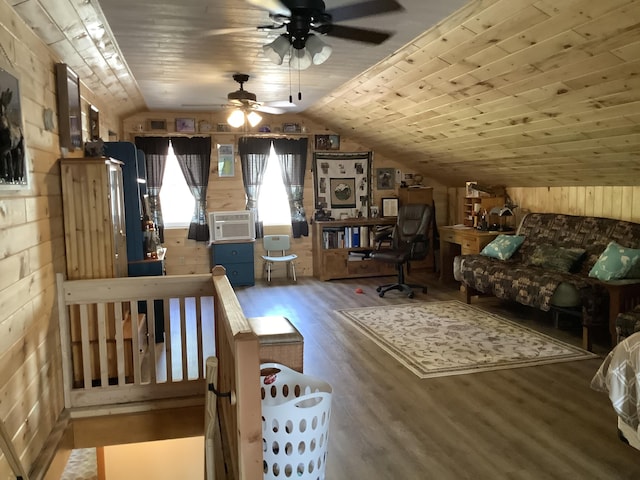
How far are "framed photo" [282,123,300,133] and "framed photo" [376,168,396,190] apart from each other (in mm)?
1279

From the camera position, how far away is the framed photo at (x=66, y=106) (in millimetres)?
3104

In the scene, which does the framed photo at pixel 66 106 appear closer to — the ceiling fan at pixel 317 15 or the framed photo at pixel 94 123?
the framed photo at pixel 94 123

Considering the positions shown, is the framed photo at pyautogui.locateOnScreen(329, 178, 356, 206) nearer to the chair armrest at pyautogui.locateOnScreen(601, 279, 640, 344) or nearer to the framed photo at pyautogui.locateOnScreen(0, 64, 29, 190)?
the chair armrest at pyautogui.locateOnScreen(601, 279, 640, 344)

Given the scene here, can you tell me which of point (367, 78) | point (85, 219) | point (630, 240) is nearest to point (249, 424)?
point (85, 219)

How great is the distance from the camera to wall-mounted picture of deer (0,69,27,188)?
2100 millimetres

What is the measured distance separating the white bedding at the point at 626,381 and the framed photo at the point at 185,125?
554cm

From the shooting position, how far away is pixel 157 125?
21.8 ft

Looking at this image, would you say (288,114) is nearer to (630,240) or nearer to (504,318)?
(504,318)

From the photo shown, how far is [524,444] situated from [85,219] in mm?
2727

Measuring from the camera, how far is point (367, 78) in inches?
181

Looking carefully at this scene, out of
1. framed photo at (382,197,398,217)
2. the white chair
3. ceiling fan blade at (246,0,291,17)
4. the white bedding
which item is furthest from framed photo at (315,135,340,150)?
the white bedding

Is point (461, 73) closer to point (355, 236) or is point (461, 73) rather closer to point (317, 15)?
point (317, 15)

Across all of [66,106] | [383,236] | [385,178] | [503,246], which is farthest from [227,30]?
[385,178]

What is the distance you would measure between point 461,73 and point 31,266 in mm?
2985
